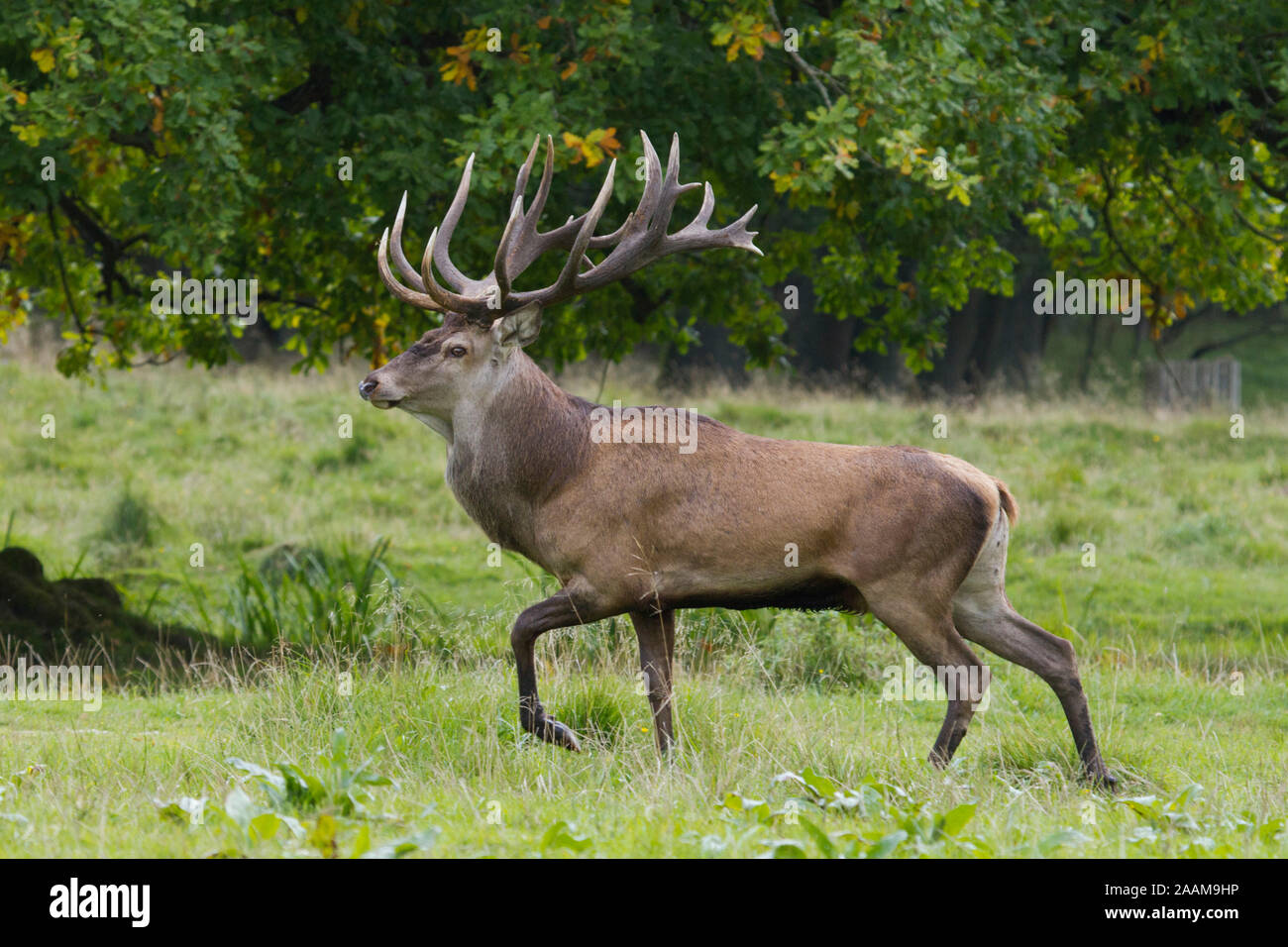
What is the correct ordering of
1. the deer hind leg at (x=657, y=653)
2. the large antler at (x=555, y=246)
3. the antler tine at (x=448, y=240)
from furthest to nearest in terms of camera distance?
the antler tine at (x=448, y=240) < the large antler at (x=555, y=246) < the deer hind leg at (x=657, y=653)

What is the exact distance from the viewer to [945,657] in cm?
682

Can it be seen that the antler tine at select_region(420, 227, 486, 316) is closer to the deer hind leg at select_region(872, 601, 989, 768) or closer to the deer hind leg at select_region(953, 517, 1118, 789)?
the deer hind leg at select_region(872, 601, 989, 768)

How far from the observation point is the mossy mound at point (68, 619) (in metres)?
9.65

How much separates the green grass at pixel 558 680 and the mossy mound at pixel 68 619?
38 cm

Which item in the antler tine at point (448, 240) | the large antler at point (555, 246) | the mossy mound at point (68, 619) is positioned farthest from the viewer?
the mossy mound at point (68, 619)

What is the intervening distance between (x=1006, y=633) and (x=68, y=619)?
578cm

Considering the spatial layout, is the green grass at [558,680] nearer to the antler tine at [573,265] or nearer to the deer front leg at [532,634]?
the deer front leg at [532,634]

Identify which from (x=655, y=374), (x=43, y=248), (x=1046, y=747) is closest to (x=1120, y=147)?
(x=1046, y=747)

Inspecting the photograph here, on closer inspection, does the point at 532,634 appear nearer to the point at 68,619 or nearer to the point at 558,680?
the point at 558,680

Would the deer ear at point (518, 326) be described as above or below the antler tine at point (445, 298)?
below

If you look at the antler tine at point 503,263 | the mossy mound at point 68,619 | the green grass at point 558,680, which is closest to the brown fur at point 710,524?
the antler tine at point 503,263

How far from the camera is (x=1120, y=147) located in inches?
447

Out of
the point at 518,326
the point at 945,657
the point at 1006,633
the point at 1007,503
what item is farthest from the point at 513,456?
the point at 1006,633

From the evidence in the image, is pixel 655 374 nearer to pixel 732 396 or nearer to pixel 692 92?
pixel 732 396
